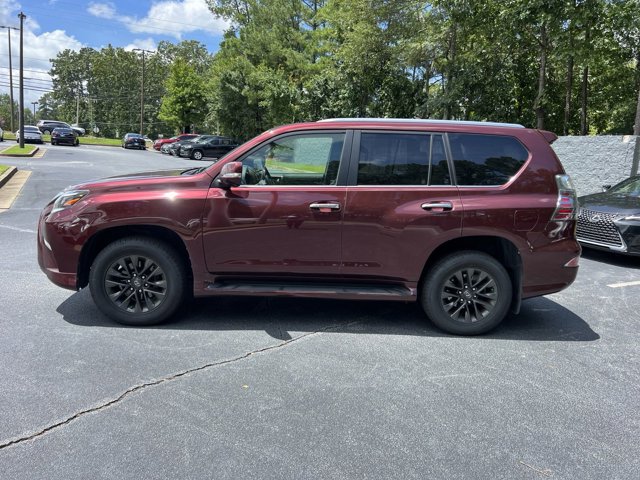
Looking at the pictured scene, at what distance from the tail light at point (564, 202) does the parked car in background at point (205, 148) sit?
1161 inches

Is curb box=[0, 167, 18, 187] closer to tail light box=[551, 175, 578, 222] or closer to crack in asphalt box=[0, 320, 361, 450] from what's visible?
crack in asphalt box=[0, 320, 361, 450]

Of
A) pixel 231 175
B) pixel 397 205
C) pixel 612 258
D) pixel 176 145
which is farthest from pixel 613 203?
pixel 176 145

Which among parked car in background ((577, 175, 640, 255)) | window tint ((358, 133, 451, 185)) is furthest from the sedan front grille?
window tint ((358, 133, 451, 185))

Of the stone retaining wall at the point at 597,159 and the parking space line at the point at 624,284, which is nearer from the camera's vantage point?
the parking space line at the point at 624,284

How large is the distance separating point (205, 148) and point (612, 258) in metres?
28.0

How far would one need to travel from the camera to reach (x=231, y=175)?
4.28 m

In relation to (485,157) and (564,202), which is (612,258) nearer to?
(564,202)

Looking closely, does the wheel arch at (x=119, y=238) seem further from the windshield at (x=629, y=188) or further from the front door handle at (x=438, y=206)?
the windshield at (x=629, y=188)

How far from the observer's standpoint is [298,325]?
186 inches

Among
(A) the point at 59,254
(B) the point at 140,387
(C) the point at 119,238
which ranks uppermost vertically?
(C) the point at 119,238

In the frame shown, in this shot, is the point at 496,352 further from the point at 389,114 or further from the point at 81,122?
the point at 81,122

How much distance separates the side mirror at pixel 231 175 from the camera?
429 cm

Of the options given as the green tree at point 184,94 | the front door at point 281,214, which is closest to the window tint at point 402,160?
the front door at point 281,214

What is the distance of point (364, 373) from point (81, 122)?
108236 millimetres
